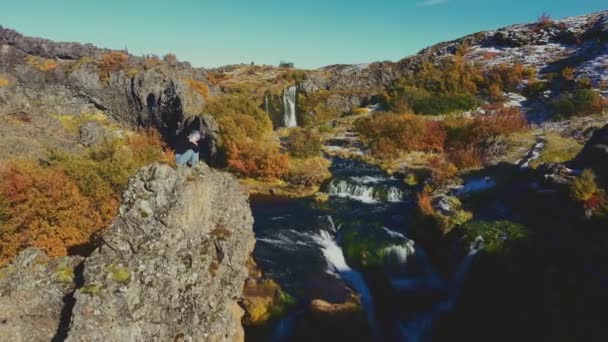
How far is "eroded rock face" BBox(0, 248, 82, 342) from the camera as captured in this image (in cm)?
1301

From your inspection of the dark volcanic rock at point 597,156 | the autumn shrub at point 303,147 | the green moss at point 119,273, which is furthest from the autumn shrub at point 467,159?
the green moss at point 119,273

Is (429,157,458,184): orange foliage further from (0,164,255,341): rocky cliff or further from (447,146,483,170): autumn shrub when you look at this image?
(0,164,255,341): rocky cliff

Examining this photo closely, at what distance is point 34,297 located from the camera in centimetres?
1353

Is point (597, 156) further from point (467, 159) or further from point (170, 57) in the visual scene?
point (170, 57)

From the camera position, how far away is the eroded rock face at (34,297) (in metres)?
13.0

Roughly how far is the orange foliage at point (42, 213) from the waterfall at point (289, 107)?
53.4 meters

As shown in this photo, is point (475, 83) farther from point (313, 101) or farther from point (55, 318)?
point (55, 318)

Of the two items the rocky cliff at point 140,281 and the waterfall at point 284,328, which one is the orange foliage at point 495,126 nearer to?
the waterfall at point 284,328

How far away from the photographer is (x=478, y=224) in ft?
82.6

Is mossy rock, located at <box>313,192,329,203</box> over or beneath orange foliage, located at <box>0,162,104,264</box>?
beneath

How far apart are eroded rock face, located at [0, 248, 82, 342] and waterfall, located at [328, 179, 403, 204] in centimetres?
2714

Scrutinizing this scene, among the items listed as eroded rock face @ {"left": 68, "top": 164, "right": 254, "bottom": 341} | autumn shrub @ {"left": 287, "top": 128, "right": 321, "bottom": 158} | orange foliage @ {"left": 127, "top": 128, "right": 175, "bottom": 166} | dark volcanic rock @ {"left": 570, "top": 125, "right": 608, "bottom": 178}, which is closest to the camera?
eroded rock face @ {"left": 68, "top": 164, "right": 254, "bottom": 341}

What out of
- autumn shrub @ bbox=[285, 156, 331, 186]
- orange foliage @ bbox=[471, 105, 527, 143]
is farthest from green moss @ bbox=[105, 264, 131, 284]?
orange foliage @ bbox=[471, 105, 527, 143]

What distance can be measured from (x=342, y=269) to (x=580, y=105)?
43.5 m
